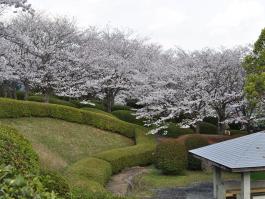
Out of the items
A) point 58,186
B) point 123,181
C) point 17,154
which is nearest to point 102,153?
point 123,181

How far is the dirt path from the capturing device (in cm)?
1745

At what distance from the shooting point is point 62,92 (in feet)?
104

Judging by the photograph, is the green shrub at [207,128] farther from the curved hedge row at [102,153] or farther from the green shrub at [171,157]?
the green shrub at [171,157]

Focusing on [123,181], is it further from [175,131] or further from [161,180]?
[175,131]

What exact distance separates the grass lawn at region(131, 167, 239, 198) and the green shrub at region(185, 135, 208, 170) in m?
0.45

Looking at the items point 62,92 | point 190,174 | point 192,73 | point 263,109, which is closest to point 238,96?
point 263,109

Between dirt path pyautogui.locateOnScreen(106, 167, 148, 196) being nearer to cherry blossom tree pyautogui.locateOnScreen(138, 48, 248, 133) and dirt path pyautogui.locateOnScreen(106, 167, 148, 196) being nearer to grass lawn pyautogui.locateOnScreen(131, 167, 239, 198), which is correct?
grass lawn pyautogui.locateOnScreen(131, 167, 239, 198)

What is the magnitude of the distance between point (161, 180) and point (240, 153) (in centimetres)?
594

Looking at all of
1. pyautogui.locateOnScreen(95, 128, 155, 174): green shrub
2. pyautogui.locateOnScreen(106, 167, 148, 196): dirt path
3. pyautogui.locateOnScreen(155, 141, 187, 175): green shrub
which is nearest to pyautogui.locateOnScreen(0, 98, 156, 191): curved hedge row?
pyautogui.locateOnScreen(95, 128, 155, 174): green shrub

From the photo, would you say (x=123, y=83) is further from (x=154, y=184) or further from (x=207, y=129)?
(x=154, y=184)

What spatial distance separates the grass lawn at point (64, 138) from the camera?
68.0ft

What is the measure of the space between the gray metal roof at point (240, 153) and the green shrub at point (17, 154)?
26.8 feet

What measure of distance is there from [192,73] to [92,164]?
11.1 m

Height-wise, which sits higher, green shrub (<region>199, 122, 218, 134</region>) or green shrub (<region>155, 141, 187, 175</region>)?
green shrub (<region>199, 122, 218, 134</region>)
